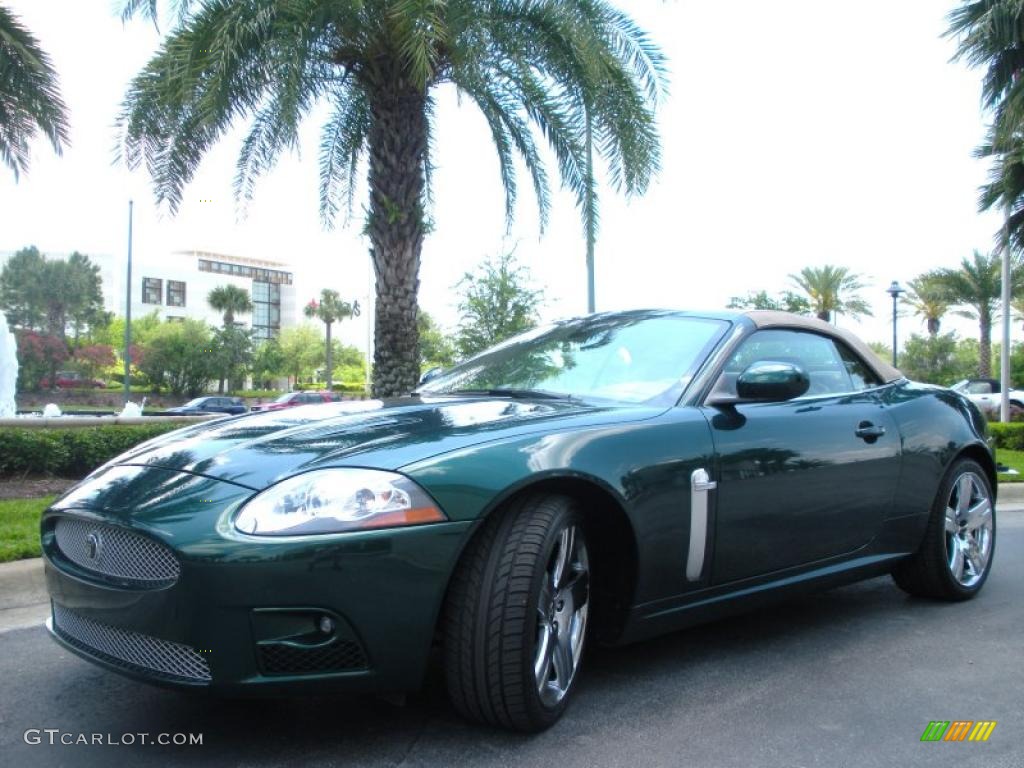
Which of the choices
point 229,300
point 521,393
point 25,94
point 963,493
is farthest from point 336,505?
point 229,300

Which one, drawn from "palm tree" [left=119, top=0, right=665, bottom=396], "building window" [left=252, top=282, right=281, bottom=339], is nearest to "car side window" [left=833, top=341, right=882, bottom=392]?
"palm tree" [left=119, top=0, right=665, bottom=396]

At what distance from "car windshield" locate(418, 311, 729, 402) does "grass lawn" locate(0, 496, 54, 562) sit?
2.44 metres

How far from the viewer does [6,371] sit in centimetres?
1866

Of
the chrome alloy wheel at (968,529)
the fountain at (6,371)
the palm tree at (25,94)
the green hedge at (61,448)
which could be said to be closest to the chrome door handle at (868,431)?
the chrome alloy wheel at (968,529)

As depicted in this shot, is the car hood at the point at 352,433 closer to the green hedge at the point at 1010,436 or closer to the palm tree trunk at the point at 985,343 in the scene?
the green hedge at the point at 1010,436

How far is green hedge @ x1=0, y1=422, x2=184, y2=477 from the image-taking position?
358 inches

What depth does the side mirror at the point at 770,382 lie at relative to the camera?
3.50 metres

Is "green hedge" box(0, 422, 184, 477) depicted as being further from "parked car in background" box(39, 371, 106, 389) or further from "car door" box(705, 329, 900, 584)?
"parked car in background" box(39, 371, 106, 389)

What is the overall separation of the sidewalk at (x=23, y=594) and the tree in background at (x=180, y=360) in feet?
192

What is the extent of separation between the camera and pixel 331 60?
970cm

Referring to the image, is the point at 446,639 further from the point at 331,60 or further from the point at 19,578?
the point at 331,60

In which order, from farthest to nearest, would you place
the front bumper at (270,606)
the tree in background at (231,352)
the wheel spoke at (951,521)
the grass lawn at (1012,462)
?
the tree in background at (231,352)
the grass lawn at (1012,462)
the wheel spoke at (951,521)
the front bumper at (270,606)

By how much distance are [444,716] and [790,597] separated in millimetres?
1564

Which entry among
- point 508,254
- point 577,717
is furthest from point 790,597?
point 508,254
